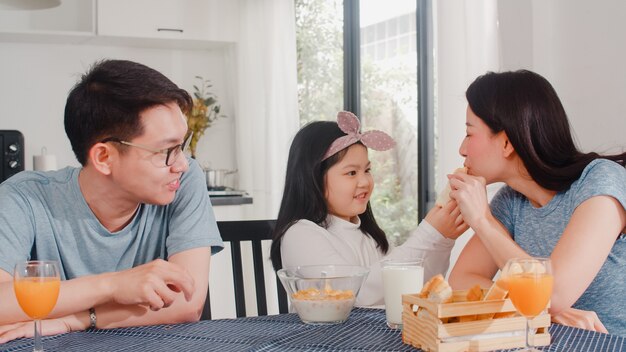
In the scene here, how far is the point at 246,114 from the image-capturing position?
5.11 meters

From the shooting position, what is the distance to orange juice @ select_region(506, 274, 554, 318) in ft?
4.46

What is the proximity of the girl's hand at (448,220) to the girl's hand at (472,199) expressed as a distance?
0.24ft

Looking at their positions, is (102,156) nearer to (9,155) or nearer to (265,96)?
(9,155)

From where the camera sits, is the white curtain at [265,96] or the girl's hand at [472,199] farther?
the white curtain at [265,96]

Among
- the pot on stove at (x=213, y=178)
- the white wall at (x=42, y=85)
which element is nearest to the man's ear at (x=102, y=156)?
the pot on stove at (x=213, y=178)

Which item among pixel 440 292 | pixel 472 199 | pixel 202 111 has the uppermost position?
pixel 202 111

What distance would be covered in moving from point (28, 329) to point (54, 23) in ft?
12.4

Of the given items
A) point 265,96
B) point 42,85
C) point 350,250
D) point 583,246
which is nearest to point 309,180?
point 350,250

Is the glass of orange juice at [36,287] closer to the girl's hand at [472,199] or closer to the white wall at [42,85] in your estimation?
the girl's hand at [472,199]

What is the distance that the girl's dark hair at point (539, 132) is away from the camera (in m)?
1.95

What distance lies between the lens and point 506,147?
2.01m

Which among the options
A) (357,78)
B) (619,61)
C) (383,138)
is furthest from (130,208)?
(357,78)

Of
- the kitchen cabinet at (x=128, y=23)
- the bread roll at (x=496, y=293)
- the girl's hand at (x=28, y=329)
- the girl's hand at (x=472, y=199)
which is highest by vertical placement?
the kitchen cabinet at (x=128, y=23)

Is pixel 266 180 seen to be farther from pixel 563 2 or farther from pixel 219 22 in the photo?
pixel 563 2
